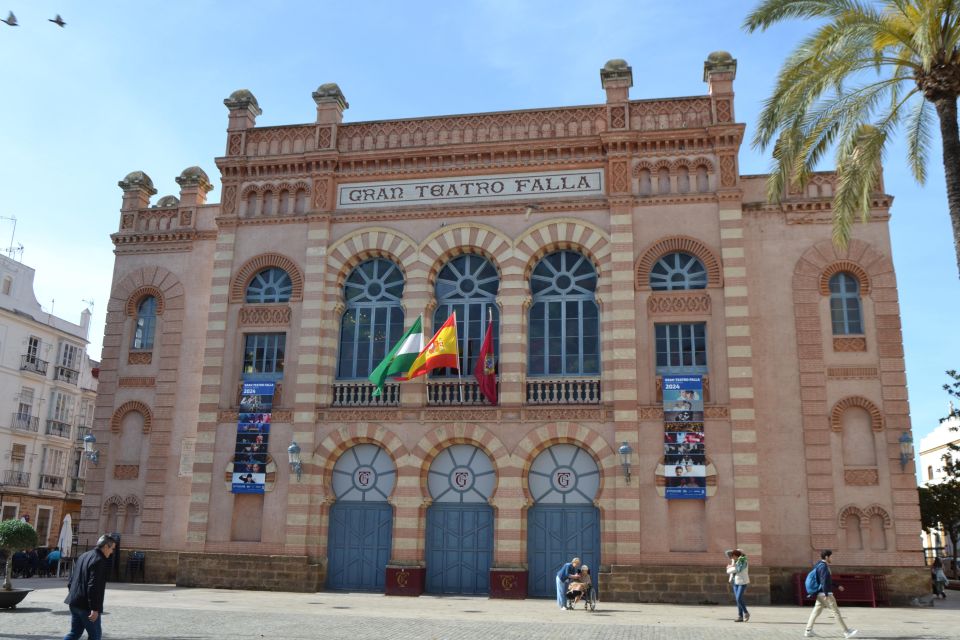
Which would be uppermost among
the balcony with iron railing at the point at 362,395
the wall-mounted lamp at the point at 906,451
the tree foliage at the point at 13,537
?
the balcony with iron railing at the point at 362,395

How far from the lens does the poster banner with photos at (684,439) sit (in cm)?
2316

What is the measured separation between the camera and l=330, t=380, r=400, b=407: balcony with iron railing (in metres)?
25.5

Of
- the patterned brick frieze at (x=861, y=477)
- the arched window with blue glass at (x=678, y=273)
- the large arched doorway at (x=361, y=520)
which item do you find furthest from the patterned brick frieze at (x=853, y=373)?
the large arched doorway at (x=361, y=520)

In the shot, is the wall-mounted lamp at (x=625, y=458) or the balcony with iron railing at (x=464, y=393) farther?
the balcony with iron railing at (x=464, y=393)

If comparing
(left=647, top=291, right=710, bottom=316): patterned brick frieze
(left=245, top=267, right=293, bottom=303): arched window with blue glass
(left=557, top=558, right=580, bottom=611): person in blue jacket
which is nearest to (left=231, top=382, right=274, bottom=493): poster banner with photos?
(left=245, top=267, right=293, bottom=303): arched window with blue glass

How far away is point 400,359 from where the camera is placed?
955 inches

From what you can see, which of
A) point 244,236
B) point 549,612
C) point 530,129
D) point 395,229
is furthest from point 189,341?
point 549,612

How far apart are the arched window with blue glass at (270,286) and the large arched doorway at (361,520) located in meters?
5.52

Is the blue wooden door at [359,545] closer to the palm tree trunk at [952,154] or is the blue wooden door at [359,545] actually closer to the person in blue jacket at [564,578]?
the person in blue jacket at [564,578]

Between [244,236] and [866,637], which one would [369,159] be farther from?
[866,637]

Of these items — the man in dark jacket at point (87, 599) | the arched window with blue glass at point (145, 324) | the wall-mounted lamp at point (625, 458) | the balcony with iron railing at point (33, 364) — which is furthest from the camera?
the balcony with iron railing at point (33, 364)

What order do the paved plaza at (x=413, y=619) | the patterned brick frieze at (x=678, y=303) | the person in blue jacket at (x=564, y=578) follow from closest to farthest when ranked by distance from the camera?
the paved plaza at (x=413, y=619) → the person in blue jacket at (x=564, y=578) → the patterned brick frieze at (x=678, y=303)

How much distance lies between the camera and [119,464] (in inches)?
1087

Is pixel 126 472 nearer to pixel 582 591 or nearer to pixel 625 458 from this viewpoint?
pixel 582 591
